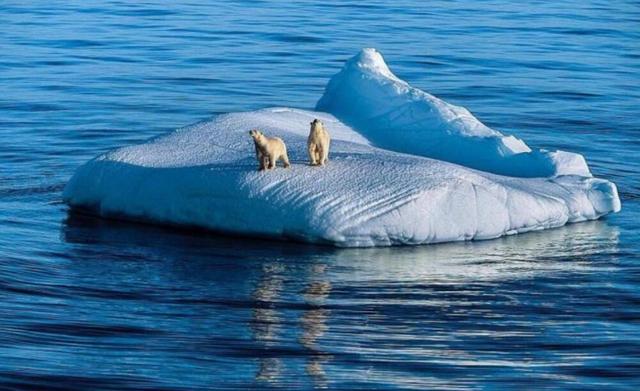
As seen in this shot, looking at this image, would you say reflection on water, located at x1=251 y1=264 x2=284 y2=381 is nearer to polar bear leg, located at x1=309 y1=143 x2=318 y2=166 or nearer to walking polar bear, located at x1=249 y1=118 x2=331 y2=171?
walking polar bear, located at x1=249 y1=118 x2=331 y2=171

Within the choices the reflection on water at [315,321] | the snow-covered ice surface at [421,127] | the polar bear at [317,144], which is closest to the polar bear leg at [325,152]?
the polar bear at [317,144]

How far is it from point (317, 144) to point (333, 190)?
36 cm

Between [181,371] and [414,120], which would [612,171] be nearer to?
[414,120]

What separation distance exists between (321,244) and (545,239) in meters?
1.62

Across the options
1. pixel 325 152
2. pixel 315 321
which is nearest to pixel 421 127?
pixel 325 152

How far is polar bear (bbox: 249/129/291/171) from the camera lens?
1023 centimetres

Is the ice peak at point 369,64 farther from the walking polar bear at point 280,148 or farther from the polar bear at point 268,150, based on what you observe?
the polar bear at point 268,150

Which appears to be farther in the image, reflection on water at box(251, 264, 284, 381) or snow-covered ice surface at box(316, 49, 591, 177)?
snow-covered ice surface at box(316, 49, 591, 177)

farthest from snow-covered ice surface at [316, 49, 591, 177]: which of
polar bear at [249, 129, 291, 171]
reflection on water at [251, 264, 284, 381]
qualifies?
reflection on water at [251, 264, 284, 381]

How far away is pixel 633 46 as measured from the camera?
22.3m

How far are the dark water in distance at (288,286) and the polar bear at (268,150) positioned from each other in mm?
571

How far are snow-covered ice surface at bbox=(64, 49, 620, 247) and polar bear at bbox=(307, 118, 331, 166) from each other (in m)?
0.09

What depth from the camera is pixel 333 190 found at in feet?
33.6

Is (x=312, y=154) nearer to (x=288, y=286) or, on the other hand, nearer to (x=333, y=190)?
(x=333, y=190)
